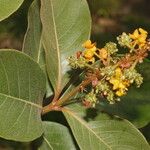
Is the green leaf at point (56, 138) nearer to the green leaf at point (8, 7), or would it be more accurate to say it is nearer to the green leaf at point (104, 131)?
the green leaf at point (104, 131)

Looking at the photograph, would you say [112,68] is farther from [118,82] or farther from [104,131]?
[104,131]

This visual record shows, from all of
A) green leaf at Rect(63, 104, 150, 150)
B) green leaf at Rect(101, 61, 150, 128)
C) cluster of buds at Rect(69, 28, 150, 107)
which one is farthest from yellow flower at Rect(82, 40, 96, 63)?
green leaf at Rect(101, 61, 150, 128)

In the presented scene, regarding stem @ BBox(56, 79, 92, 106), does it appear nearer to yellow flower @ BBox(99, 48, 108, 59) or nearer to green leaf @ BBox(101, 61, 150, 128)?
yellow flower @ BBox(99, 48, 108, 59)

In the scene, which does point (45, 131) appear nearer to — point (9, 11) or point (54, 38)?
point (54, 38)

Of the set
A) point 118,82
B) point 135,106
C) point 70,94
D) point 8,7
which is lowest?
point 135,106

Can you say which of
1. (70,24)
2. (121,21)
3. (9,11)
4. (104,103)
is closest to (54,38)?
(70,24)

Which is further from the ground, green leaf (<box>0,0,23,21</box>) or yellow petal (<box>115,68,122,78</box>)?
green leaf (<box>0,0,23,21</box>)

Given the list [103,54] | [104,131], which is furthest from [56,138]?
[103,54]
